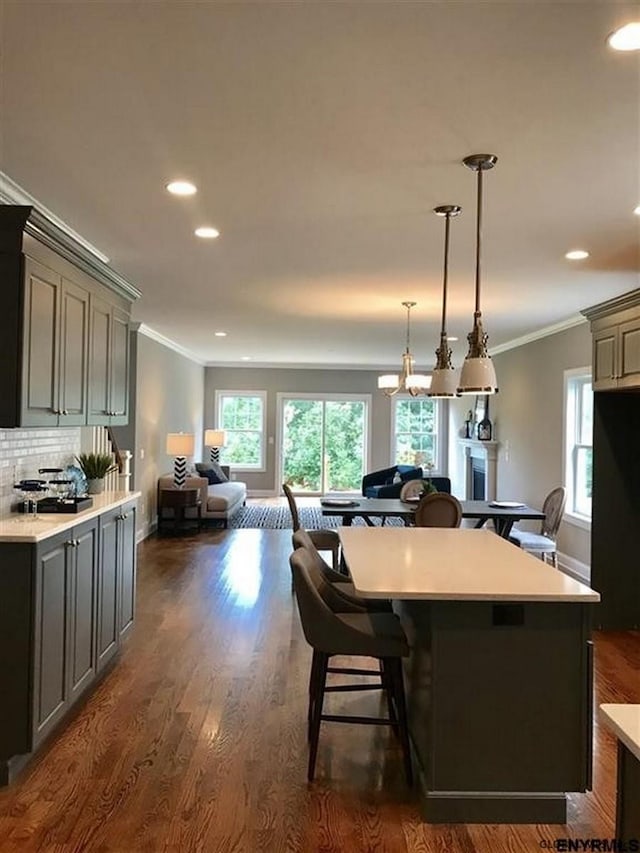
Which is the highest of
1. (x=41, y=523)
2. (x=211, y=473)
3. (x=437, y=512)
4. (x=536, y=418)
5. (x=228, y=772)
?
(x=536, y=418)

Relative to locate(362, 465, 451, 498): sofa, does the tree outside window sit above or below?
above

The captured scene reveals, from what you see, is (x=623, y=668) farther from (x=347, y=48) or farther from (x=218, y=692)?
(x=347, y=48)

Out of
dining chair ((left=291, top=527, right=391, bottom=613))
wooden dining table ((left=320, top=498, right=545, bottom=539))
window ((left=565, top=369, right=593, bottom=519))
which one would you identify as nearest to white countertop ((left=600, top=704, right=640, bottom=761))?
dining chair ((left=291, top=527, right=391, bottom=613))

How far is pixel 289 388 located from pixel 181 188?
9820 millimetres

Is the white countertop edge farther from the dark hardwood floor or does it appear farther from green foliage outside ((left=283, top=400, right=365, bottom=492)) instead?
green foliage outside ((left=283, top=400, right=365, bottom=492))

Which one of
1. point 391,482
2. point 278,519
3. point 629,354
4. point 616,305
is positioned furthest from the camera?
point 391,482

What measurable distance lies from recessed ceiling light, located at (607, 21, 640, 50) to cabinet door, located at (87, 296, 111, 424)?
2827mm

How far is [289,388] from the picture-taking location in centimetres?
1305

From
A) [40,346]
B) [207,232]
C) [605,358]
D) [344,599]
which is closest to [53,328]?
[40,346]

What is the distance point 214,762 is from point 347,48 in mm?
2837

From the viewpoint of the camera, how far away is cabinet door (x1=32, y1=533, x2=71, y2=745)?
9.09 ft

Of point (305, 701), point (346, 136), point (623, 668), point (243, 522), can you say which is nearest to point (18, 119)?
point (346, 136)

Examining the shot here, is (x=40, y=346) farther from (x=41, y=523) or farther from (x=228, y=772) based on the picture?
(x=228, y=772)

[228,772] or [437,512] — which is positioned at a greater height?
[437,512]
